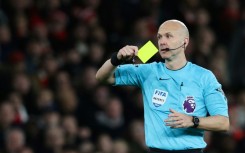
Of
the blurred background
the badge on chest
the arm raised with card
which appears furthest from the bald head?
the blurred background

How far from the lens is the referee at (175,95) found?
21.2 ft

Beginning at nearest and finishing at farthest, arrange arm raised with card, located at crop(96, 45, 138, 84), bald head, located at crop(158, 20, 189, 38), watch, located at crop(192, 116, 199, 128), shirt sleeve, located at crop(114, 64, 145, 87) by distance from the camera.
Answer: watch, located at crop(192, 116, 199, 128)
arm raised with card, located at crop(96, 45, 138, 84)
bald head, located at crop(158, 20, 189, 38)
shirt sleeve, located at crop(114, 64, 145, 87)

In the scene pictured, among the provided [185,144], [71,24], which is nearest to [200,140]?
[185,144]

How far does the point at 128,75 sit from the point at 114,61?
0.35 meters

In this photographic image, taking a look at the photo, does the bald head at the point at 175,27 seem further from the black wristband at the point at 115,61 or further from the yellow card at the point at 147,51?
the black wristband at the point at 115,61

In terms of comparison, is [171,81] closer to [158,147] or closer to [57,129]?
[158,147]

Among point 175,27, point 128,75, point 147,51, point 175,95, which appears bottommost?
point 175,95

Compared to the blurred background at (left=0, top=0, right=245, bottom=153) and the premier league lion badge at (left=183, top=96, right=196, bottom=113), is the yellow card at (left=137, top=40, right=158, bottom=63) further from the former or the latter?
the blurred background at (left=0, top=0, right=245, bottom=153)

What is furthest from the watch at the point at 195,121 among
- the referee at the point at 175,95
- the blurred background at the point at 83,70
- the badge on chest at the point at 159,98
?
the blurred background at the point at 83,70

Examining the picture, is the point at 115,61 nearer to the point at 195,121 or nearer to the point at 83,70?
the point at 195,121

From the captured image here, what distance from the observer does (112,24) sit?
1250 centimetres

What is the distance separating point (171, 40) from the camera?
6586 mm

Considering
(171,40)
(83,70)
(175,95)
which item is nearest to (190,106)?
(175,95)

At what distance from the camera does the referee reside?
6.45 meters
